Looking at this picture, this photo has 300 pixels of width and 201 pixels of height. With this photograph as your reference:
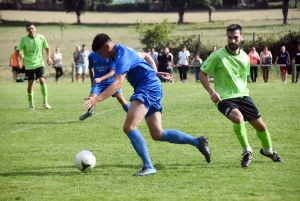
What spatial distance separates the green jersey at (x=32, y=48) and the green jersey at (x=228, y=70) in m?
8.46

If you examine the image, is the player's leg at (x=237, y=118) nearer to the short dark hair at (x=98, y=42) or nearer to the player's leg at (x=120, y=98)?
the short dark hair at (x=98, y=42)

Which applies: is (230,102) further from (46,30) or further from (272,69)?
(46,30)

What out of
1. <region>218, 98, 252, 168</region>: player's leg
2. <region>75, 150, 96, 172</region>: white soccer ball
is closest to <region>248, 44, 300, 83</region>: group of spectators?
<region>218, 98, 252, 168</region>: player's leg

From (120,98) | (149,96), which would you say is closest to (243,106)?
(149,96)

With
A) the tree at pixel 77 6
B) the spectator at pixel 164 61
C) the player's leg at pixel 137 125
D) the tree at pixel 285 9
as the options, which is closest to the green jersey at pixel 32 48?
the player's leg at pixel 137 125

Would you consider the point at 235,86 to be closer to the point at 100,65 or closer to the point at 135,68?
the point at 135,68

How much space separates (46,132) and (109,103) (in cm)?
634

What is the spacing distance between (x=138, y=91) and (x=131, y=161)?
1.50m

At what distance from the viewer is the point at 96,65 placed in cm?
1350

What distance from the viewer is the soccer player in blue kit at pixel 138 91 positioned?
7.34 metres

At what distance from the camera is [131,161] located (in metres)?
8.77

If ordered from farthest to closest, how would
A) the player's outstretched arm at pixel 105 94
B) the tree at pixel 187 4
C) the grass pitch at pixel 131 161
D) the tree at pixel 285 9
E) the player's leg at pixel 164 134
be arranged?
the tree at pixel 187 4 < the tree at pixel 285 9 < the player's leg at pixel 164 134 < the player's outstretched arm at pixel 105 94 < the grass pitch at pixel 131 161

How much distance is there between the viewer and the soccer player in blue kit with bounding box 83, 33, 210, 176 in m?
7.34

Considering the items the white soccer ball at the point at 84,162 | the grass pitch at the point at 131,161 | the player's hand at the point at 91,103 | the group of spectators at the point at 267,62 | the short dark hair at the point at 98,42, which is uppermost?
the short dark hair at the point at 98,42
